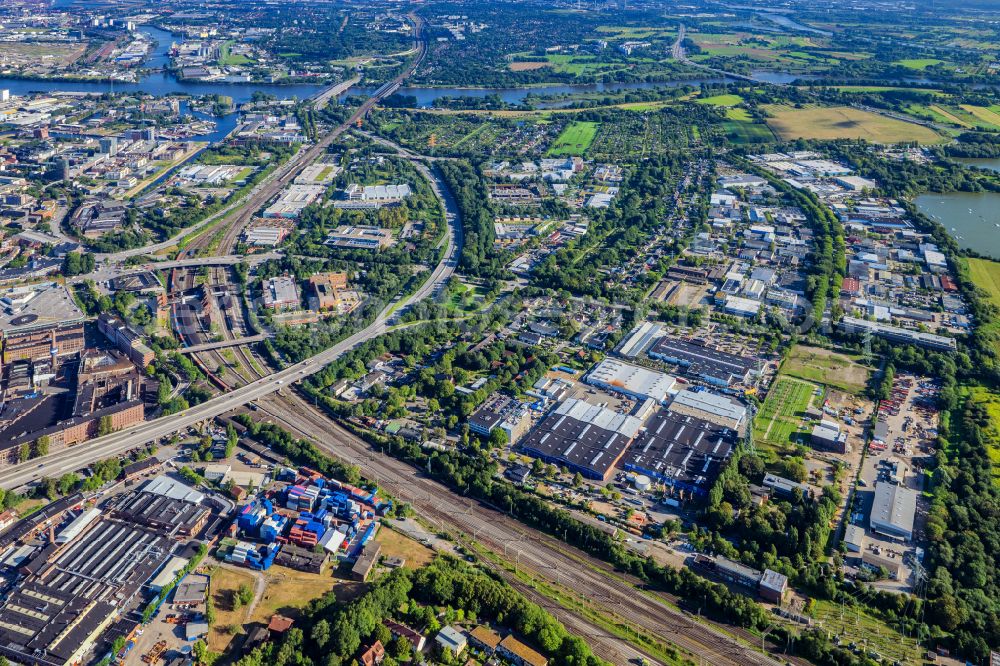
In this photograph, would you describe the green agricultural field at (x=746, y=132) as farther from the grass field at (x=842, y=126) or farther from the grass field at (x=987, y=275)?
the grass field at (x=987, y=275)

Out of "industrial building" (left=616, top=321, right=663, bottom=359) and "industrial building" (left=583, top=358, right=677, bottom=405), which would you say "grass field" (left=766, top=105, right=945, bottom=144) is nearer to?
"industrial building" (left=616, top=321, right=663, bottom=359)

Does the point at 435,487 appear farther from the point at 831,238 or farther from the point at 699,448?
the point at 831,238

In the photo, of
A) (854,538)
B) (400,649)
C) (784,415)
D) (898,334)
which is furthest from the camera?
(898,334)

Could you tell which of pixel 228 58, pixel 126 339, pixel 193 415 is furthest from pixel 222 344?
pixel 228 58

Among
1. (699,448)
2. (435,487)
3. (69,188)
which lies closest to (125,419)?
(435,487)

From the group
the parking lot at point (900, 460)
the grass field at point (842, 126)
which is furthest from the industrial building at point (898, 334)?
the grass field at point (842, 126)

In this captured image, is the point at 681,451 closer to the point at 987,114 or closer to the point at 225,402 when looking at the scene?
the point at 225,402
